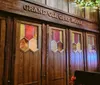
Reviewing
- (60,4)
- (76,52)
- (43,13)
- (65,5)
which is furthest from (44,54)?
(65,5)

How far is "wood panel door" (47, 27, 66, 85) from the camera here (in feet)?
12.4

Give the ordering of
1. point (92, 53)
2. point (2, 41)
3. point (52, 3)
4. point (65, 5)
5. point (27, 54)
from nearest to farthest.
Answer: point (2, 41)
point (27, 54)
point (52, 3)
point (65, 5)
point (92, 53)

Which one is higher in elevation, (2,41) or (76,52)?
(2,41)

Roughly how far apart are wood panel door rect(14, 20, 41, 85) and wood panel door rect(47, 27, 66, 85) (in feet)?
1.14

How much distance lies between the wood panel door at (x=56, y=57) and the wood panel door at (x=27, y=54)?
1.14 feet

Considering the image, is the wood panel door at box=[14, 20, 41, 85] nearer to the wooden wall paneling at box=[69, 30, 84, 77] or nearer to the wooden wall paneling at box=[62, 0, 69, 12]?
the wooden wall paneling at box=[62, 0, 69, 12]

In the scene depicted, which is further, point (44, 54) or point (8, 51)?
point (44, 54)

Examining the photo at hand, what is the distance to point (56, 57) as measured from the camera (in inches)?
156

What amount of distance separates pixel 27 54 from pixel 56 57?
89cm

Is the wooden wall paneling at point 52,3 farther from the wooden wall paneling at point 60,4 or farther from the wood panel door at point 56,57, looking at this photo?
the wood panel door at point 56,57

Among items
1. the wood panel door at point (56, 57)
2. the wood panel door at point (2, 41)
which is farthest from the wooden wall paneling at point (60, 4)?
the wood panel door at point (2, 41)

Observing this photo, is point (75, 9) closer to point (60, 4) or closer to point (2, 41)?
point (60, 4)

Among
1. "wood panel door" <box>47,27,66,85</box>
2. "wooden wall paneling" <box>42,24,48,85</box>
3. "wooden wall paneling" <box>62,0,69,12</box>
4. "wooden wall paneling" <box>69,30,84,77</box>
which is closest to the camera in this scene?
"wooden wall paneling" <box>42,24,48,85</box>

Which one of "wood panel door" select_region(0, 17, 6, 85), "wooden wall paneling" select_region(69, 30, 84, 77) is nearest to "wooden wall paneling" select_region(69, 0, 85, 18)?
"wooden wall paneling" select_region(69, 30, 84, 77)
